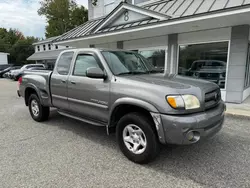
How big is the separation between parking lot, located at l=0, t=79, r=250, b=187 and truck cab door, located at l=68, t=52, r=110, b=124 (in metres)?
0.65

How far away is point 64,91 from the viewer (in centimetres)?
418

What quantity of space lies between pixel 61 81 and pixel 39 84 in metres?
1.01

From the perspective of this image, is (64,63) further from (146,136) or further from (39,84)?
(146,136)

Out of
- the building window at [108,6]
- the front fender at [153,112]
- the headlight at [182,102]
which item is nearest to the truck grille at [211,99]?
the headlight at [182,102]

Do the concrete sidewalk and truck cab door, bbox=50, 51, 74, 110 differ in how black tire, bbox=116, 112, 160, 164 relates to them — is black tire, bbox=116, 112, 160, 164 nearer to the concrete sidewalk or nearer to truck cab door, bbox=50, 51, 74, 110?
truck cab door, bbox=50, 51, 74, 110

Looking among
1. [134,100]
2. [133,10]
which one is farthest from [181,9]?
[134,100]

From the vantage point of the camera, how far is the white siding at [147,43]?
8914mm

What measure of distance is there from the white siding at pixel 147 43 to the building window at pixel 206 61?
906 millimetres

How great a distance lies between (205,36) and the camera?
756 centimetres

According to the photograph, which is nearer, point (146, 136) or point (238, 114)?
point (146, 136)

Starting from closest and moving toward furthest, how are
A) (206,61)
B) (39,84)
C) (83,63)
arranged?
(83,63)
(39,84)
(206,61)

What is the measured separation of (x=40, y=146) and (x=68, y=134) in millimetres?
744

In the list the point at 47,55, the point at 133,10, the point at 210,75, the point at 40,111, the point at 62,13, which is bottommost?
the point at 40,111

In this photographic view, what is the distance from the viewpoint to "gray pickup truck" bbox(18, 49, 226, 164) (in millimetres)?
2619
